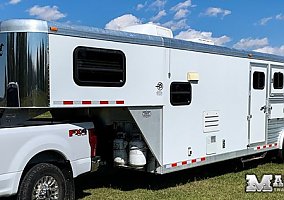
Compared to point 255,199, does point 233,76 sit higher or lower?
higher

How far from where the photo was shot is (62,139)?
5.87 meters

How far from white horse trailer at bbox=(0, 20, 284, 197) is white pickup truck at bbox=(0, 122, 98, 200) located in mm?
347

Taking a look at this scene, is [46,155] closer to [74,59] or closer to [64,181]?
[64,181]

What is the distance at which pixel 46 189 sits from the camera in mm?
5734

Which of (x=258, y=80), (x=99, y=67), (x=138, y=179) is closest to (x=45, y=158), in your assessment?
(x=99, y=67)

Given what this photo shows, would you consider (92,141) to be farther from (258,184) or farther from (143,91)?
(258,184)

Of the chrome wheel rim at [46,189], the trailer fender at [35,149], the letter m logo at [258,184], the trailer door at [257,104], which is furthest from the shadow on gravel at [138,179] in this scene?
the trailer fender at [35,149]

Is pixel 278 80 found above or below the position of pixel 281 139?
above

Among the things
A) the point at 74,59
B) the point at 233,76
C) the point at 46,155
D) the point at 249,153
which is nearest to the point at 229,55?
the point at 233,76

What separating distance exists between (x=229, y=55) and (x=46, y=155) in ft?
14.0

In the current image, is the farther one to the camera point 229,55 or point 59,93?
point 229,55

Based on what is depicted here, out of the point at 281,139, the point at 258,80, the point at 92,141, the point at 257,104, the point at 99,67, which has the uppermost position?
the point at 99,67

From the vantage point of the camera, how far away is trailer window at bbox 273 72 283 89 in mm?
9801

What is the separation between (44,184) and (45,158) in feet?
1.14
